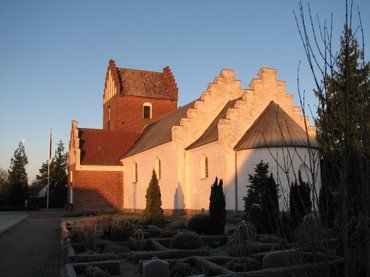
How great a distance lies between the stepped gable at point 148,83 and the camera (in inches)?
1843

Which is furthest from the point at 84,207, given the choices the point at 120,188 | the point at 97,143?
the point at 97,143

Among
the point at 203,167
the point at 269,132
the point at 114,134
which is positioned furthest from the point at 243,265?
the point at 114,134

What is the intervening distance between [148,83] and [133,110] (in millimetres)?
4164

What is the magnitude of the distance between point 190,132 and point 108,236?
1489 centimetres

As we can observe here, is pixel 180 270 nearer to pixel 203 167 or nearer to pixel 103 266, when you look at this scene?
pixel 103 266

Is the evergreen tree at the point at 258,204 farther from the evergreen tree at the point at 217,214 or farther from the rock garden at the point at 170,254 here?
the rock garden at the point at 170,254

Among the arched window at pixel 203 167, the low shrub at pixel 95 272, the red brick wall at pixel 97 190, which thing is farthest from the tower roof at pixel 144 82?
the low shrub at pixel 95 272

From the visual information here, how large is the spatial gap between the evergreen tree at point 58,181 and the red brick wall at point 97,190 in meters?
20.9

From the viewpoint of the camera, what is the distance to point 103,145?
41844 mm

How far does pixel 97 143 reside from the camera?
137 feet

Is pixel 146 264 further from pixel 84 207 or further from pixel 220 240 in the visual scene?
pixel 84 207

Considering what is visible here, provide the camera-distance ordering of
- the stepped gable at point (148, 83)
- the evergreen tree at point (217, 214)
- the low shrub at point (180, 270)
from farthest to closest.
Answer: the stepped gable at point (148, 83), the evergreen tree at point (217, 214), the low shrub at point (180, 270)

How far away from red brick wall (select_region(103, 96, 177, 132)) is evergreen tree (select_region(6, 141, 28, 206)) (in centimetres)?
1776

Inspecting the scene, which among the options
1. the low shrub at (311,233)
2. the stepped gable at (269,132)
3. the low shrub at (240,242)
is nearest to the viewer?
the low shrub at (311,233)
